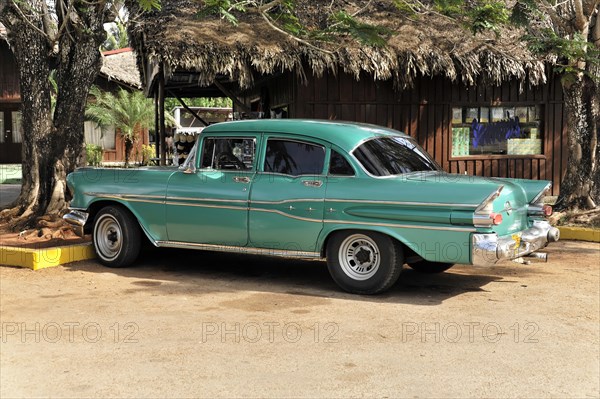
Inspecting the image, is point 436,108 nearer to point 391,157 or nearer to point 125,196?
point 391,157

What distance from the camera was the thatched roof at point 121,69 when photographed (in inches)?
1120

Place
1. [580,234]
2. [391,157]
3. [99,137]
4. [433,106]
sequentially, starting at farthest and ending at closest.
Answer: [99,137] < [433,106] < [580,234] < [391,157]

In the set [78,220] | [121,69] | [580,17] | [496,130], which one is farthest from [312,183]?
[121,69]

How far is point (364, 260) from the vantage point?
743 cm

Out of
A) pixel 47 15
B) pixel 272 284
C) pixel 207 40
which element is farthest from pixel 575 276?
pixel 47 15

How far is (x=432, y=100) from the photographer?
1564 cm

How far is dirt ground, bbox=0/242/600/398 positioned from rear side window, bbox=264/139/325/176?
1.21 metres

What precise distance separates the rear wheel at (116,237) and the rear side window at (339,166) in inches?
99.8

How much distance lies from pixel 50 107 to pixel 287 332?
7.27 m

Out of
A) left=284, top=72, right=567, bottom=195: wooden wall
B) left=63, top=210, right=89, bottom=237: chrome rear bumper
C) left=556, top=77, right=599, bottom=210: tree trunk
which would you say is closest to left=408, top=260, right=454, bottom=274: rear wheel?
left=63, top=210, right=89, bottom=237: chrome rear bumper

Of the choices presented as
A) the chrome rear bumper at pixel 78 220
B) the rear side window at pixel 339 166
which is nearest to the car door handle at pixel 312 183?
the rear side window at pixel 339 166

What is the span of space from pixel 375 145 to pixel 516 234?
1652mm

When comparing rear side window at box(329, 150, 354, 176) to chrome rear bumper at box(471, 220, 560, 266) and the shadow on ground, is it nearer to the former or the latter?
the shadow on ground

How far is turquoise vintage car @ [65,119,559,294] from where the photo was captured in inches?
275
